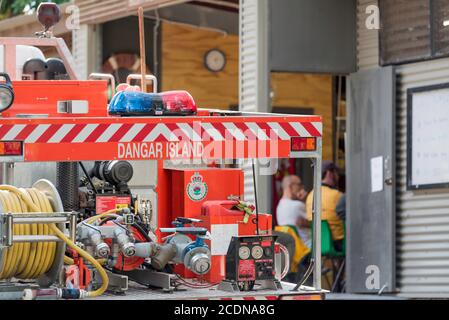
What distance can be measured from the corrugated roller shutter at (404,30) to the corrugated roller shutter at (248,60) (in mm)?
1481

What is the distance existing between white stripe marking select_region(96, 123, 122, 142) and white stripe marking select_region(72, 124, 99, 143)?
0.24ft

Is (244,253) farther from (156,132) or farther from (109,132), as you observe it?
(109,132)

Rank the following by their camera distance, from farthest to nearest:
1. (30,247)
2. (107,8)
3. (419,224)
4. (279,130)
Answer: (107,8) < (419,224) < (279,130) < (30,247)

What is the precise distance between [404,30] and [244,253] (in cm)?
713

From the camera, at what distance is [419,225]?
1529cm

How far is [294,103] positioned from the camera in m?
20.9

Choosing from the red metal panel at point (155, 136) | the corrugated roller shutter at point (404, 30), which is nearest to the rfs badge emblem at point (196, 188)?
the red metal panel at point (155, 136)

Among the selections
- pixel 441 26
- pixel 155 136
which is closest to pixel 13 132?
pixel 155 136

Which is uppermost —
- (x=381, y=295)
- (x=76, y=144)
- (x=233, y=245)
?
(x=76, y=144)

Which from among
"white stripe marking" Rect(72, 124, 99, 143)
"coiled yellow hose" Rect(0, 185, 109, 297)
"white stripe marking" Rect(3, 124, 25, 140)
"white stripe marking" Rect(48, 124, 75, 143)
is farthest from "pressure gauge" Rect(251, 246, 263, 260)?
"white stripe marking" Rect(3, 124, 25, 140)

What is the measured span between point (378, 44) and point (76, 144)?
25.5 feet

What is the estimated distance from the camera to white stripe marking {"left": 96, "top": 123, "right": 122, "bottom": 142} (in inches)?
352
